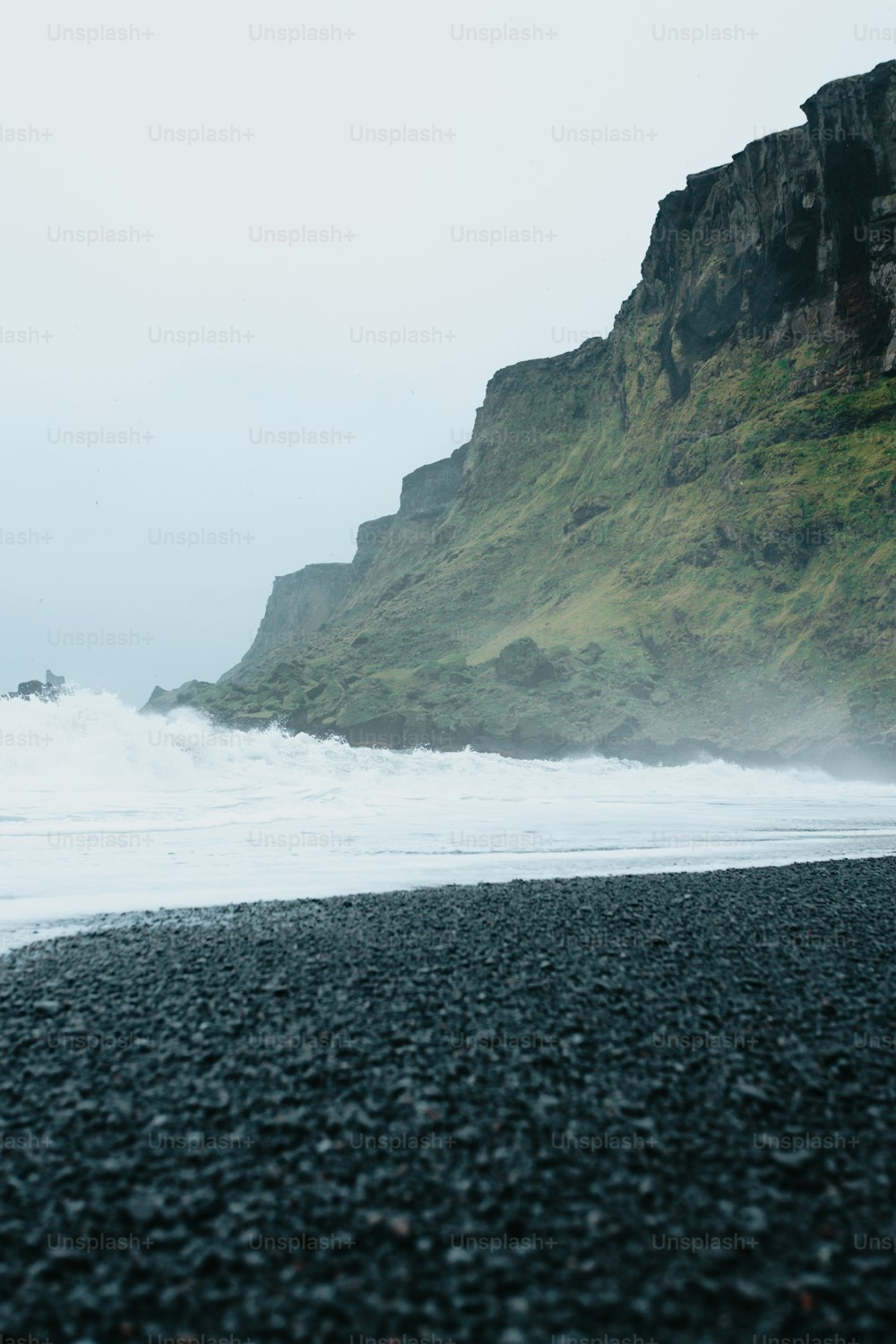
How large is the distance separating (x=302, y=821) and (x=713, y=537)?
202 feet

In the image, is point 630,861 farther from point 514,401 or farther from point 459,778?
point 514,401

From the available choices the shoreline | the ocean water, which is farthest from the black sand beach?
the ocean water

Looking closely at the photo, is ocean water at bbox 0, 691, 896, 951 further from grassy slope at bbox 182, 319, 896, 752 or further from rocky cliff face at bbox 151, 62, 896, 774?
rocky cliff face at bbox 151, 62, 896, 774

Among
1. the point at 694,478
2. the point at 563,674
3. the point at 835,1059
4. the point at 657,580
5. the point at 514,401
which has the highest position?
the point at 514,401

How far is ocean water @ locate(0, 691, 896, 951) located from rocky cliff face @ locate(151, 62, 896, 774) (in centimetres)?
1948

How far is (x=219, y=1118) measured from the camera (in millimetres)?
4910

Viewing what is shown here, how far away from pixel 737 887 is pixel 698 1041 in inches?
252

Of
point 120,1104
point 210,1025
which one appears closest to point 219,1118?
point 120,1104

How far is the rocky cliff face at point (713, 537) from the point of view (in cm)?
6203

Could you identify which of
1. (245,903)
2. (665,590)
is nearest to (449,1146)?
(245,903)

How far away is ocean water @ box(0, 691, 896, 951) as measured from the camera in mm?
13180

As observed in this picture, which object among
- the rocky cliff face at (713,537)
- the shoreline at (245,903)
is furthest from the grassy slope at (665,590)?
the shoreline at (245,903)

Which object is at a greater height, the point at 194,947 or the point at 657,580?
the point at 657,580

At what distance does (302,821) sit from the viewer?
71.2 feet
